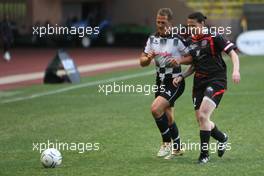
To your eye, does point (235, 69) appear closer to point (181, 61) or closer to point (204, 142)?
point (181, 61)

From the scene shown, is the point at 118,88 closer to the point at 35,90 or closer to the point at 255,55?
the point at 35,90

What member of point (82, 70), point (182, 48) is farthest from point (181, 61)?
point (82, 70)

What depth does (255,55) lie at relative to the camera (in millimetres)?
34938

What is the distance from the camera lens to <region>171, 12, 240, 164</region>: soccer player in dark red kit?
10.4m

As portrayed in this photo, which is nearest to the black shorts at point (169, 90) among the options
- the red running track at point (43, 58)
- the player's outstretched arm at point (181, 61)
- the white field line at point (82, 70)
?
the player's outstretched arm at point (181, 61)

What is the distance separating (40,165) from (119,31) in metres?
33.4

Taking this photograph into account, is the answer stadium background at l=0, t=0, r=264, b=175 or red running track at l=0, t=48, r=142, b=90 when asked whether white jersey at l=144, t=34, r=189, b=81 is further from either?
red running track at l=0, t=48, r=142, b=90

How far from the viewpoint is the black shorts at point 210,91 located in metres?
10.4

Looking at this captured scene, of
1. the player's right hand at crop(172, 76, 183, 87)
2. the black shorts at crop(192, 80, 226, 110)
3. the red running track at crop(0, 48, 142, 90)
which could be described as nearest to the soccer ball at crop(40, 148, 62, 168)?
the player's right hand at crop(172, 76, 183, 87)

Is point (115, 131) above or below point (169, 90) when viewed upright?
below

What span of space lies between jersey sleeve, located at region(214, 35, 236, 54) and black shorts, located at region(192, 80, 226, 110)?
42 cm

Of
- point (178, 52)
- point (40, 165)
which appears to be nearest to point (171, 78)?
point (178, 52)

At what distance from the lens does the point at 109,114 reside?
16.4m

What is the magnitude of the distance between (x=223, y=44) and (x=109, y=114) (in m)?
6.26
